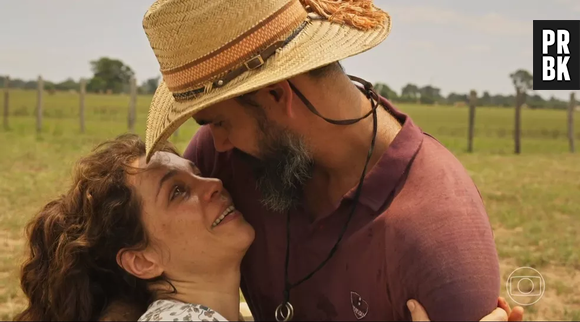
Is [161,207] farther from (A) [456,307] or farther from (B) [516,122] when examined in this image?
(B) [516,122]

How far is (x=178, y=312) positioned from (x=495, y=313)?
45.8 inches

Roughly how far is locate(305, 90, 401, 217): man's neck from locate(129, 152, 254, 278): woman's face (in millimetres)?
391

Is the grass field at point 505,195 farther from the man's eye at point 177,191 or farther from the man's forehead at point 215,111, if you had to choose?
the man's forehead at point 215,111

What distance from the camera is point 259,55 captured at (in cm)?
212

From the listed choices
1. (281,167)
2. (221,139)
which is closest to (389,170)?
(281,167)

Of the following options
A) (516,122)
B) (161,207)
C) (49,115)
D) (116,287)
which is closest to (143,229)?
(161,207)

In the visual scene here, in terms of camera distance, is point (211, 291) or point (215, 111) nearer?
point (215, 111)

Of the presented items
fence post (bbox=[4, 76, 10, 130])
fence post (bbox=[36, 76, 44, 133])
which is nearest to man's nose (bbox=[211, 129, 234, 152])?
fence post (bbox=[36, 76, 44, 133])

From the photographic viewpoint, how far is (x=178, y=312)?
2.43m

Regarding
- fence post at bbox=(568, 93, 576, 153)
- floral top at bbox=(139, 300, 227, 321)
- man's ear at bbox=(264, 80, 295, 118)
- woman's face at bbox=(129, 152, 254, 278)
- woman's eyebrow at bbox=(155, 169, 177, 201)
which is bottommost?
floral top at bbox=(139, 300, 227, 321)

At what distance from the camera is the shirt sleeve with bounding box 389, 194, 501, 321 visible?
6.45 ft

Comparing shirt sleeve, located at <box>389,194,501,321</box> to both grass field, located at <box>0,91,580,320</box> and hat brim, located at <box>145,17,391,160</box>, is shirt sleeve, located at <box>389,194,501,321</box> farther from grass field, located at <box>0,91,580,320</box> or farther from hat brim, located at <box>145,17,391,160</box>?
grass field, located at <box>0,91,580,320</box>

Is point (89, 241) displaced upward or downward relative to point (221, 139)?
downward

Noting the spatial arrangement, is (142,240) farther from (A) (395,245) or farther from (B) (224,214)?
(A) (395,245)
